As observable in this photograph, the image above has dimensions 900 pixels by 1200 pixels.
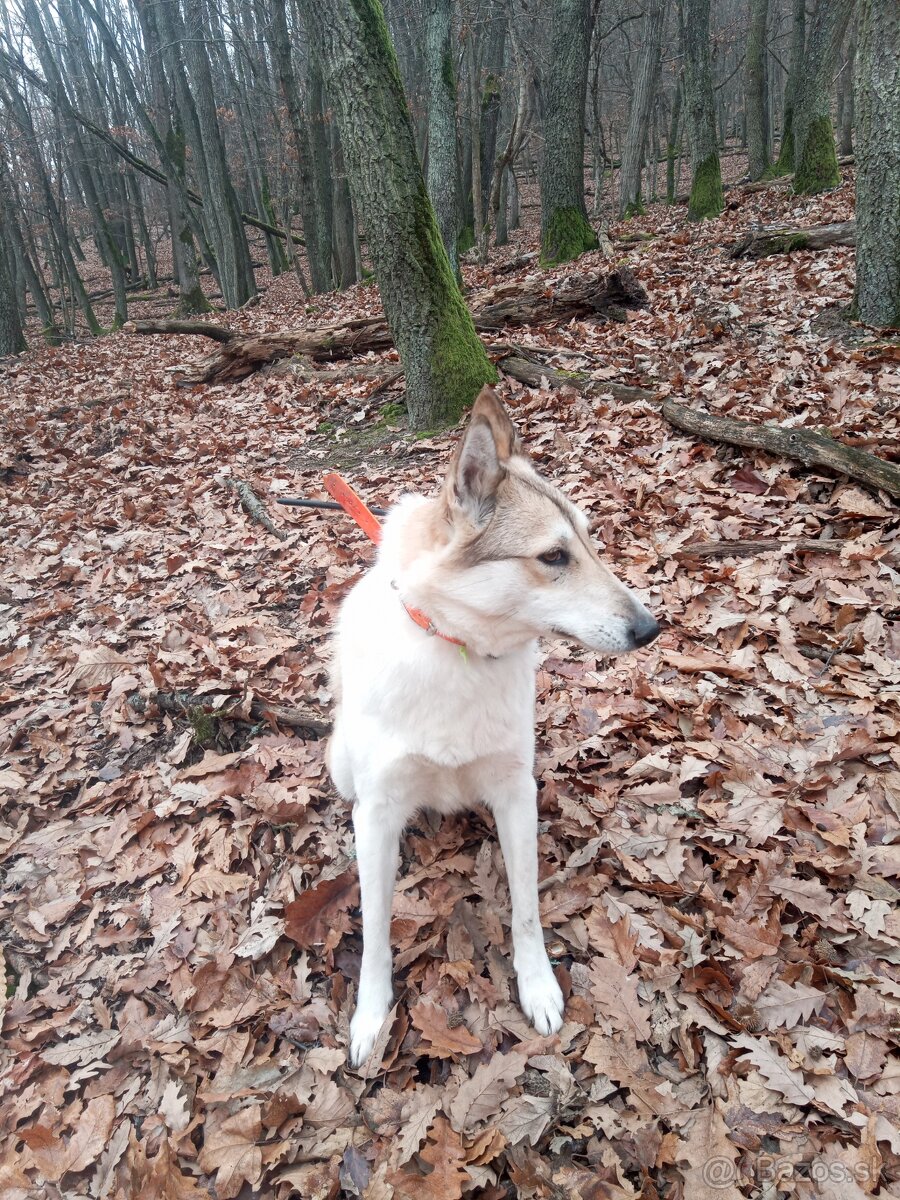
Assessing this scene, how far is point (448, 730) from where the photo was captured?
2246mm

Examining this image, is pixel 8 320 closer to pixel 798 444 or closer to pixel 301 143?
pixel 301 143

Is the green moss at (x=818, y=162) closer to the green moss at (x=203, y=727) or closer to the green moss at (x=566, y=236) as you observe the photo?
the green moss at (x=566, y=236)

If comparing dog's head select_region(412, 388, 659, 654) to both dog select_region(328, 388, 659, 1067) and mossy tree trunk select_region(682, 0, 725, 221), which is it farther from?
mossy tree trunk select_region(682, 0, 725, 221)

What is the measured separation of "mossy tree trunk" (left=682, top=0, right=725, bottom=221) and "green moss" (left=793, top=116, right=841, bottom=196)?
1600mm

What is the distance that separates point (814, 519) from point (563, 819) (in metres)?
2.67

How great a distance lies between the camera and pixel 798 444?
445 centimetres

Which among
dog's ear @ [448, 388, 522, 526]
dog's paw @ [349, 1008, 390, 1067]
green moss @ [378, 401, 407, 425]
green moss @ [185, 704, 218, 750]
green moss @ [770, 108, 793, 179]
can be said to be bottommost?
dog's paw @ [349, 1008, 390, 1067]

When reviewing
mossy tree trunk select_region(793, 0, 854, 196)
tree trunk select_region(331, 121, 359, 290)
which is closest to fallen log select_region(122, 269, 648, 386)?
mossy tree trunk select_region(793, 0, 854, 196)

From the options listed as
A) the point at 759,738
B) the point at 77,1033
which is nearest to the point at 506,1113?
the point at 77,1033

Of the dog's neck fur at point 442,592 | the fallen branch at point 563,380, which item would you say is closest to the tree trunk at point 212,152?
the fallen branch at point 563,380

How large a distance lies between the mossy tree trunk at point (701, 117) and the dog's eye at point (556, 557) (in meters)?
15.2

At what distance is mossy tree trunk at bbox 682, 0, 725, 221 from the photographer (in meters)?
13.9

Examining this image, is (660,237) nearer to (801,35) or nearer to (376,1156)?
(801,35)

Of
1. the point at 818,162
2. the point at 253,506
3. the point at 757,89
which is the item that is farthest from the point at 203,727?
the point at 757,89
